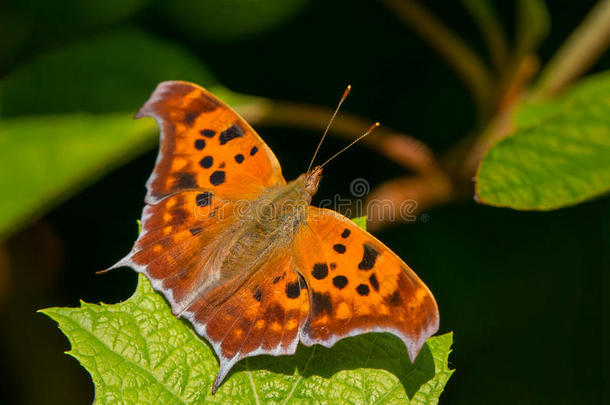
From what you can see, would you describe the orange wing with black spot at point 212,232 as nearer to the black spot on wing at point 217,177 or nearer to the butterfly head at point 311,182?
the black spot on wing at point 217,177

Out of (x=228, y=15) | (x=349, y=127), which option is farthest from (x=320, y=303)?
(x=228, y=15)

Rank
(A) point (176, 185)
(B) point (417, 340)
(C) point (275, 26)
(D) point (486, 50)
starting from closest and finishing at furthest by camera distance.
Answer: (B) point (417, 340) → (A) point (176, 185) → (C) point (275, 26) → (D) point (486, 50)

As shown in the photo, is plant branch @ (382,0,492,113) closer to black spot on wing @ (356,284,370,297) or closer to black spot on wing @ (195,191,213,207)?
black spot on wing @ (195,191,213,207)

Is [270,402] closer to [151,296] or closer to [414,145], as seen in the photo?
[151,296]

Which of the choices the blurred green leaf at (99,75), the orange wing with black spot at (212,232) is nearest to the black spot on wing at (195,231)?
the orange wing with black spot at (212,232)

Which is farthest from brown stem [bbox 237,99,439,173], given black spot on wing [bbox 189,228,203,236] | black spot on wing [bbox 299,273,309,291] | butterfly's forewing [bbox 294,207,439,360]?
black spot on wing [bbox 299,273,309,291]

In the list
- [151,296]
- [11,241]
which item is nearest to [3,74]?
[11,241]
